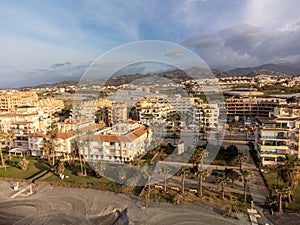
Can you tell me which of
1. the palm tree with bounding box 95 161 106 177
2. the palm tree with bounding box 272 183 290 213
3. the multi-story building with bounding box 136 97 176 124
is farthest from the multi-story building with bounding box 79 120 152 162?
the multi-story building with bounding box 136 97 176 124

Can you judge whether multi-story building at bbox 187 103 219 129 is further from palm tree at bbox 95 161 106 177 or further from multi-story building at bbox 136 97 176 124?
palm tree at bbox 95 161 106 177

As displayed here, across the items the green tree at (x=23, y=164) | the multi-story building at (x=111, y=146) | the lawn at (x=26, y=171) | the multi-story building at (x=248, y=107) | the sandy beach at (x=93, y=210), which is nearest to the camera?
the sandy beach at (x=93, y=210)

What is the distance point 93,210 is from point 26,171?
12.3 m

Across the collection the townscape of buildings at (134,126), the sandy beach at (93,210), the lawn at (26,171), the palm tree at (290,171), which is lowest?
the sandy beach at (93,210)

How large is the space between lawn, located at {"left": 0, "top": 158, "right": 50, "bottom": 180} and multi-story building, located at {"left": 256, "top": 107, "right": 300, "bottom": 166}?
2333 cm

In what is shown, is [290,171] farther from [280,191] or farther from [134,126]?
[134,126]

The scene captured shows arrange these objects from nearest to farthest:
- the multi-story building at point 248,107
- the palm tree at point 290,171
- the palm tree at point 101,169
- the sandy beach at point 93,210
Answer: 1. the sandy beach at point 93,210
2. the palm tree at point 290,171
3. the palm tree at point 101,169
4. the multi-story building at point 248,107

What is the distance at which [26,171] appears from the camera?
26.0 m

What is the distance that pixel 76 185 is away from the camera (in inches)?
862

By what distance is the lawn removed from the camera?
24.6m

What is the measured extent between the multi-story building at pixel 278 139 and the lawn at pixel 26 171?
23.3m

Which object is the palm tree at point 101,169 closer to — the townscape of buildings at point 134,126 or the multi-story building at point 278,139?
the townscape of buildings at point 134,126

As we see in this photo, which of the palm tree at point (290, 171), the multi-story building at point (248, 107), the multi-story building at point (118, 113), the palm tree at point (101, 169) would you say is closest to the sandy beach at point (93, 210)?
the palm tree at point (101, 169)

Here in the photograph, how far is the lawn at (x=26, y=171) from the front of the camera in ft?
80.8
